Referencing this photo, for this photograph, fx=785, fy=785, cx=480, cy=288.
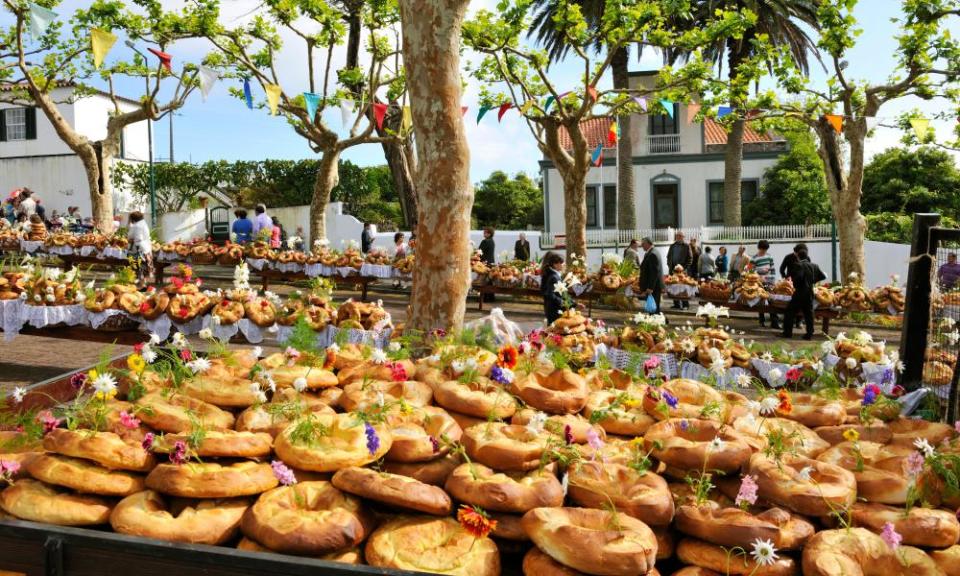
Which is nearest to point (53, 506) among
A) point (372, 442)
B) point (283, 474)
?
point (283, 474)

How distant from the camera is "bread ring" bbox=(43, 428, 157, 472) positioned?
2.68 metres

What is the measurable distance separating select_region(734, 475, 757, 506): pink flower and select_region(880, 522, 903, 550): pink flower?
15.2 inches

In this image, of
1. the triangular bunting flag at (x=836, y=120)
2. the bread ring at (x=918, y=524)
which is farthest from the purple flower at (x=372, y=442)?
the triangular bunting flag at (x=836, y=120)

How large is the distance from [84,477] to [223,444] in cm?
45

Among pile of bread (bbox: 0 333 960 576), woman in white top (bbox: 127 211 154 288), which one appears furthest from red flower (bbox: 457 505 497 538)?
woman in white top (bbox: 127 211 154 288)

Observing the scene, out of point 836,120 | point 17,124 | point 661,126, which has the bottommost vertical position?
point 836,120

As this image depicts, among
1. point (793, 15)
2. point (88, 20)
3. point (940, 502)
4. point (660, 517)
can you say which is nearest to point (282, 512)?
point (660, 517)

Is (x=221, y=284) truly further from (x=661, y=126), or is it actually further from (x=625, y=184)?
(x=661, y=126)

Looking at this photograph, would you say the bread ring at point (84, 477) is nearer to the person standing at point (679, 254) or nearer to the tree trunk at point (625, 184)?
the person standing at point (679, 254)

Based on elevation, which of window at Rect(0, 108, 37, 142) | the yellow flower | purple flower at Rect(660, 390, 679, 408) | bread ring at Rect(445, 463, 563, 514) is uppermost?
window at Rect(0, 108, 37, 142)

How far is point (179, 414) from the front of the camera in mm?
3035

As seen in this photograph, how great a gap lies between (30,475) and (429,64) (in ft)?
13.5

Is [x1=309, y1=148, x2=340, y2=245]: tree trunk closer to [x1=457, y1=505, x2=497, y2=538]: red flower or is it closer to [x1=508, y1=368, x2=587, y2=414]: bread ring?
[x1=508, y1=368, x2=587, y2=414]: bread ring

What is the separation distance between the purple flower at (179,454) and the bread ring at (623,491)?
1321 millimetres
